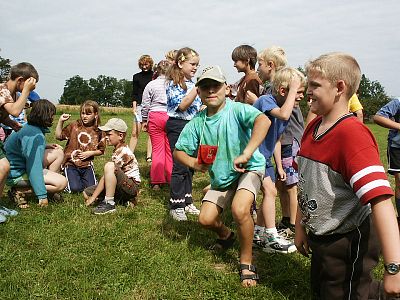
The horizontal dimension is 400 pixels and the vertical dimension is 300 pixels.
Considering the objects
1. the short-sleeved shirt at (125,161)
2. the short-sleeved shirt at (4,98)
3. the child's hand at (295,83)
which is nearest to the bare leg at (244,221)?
the child's hand at (295,83)

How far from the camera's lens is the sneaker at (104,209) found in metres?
5.37

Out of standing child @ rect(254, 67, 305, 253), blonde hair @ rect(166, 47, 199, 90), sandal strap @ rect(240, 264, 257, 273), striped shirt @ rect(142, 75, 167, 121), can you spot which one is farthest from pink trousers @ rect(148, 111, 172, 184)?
sandal strap @ rect(240, 264, 257, 273)

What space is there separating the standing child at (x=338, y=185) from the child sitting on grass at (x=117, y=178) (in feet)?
11.0

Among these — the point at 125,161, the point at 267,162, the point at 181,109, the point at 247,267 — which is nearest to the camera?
→ the point at 247,267

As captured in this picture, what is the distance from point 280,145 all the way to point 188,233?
1.48 metres

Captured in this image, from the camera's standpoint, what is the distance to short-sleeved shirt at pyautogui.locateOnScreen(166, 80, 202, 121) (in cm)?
569

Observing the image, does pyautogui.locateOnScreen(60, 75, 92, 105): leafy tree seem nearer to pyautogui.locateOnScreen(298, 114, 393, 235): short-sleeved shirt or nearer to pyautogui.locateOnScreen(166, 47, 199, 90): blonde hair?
pyautogui.locateOnScreen(166, 47, 199, 90): blonde hair

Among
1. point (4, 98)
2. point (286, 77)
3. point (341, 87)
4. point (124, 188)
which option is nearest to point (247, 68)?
point (286, 77)

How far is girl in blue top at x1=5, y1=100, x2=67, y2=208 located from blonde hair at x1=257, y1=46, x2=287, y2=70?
9.77 feet

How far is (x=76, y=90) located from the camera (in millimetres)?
126875

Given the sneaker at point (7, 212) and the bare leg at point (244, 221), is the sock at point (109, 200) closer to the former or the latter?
the sneaker at point (7, 212)

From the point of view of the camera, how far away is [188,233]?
4.75 metres

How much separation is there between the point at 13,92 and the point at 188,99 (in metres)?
2.42

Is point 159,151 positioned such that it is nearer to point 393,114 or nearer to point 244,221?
point 244,221
